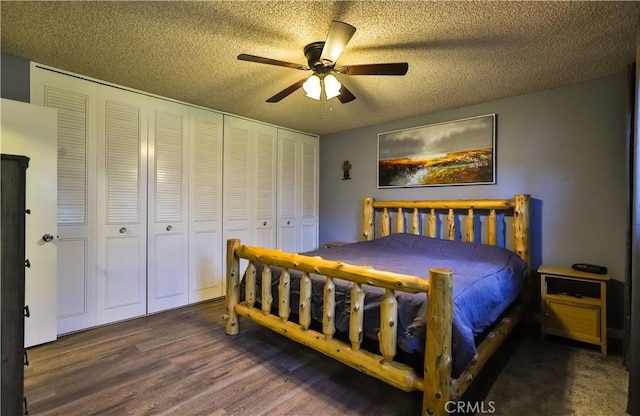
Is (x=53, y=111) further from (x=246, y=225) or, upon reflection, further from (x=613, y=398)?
(x=613, y=398)

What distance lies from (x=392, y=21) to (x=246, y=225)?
2.96 meters

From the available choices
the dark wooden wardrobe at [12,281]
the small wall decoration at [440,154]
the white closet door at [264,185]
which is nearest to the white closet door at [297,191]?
the white closet door at [264,185]

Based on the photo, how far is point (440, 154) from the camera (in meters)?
3.51

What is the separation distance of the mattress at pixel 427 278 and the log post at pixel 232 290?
0.81 feet

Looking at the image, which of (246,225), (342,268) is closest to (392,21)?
(342,268)

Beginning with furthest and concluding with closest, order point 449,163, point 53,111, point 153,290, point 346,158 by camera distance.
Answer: point 346,158, point 449,163, point 153,290, point 53,111

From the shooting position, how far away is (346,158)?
177 inches

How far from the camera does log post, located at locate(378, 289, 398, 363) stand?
1636 mm

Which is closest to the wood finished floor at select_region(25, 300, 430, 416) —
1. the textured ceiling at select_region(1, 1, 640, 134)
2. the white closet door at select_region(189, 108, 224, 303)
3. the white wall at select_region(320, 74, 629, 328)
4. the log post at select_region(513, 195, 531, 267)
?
the white closet door at select_region(189, 108, 224, 303)

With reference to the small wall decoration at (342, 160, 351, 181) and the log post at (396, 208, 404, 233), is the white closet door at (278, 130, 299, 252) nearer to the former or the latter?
the small wall decoration at (342, 160, 351, 181)

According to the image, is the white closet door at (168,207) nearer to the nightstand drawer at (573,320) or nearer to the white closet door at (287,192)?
the white closet door at (287,192)

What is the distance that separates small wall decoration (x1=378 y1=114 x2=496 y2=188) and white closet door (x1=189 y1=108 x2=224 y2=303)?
222 cm

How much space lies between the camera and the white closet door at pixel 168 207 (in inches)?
→ 123

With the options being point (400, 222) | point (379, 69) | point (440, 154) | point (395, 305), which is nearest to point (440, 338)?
point (395, 305)
